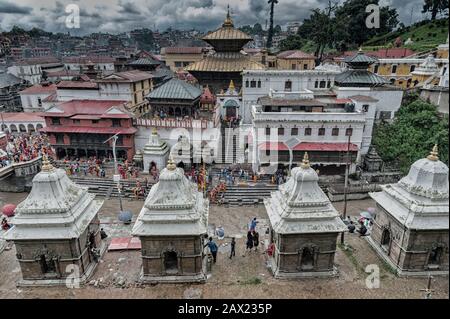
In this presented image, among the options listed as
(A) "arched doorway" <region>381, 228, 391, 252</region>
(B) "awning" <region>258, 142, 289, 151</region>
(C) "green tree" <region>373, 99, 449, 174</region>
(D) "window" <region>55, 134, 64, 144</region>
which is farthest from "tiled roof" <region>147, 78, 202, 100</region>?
(A) "arched doorway" <region>381, 228, 391, 252</region>

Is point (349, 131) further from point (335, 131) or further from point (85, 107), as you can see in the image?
point (85, 107)

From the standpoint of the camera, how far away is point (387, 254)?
624 inches

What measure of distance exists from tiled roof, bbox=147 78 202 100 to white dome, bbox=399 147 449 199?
70.8 ft

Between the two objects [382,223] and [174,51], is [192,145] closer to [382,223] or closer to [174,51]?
[382,223]

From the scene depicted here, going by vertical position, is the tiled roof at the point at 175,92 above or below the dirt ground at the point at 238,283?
above

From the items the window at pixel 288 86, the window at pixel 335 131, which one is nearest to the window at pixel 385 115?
the window at pixel 335 131

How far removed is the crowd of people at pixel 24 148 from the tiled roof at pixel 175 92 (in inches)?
438

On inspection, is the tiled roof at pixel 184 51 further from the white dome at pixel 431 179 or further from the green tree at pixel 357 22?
the white dome at pixel 431 179

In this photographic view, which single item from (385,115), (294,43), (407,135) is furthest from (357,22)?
(407,135)

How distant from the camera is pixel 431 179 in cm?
1396

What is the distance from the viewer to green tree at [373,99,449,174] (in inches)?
1008

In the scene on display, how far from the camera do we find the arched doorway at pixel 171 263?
14531 millimetres

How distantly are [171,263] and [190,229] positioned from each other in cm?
224

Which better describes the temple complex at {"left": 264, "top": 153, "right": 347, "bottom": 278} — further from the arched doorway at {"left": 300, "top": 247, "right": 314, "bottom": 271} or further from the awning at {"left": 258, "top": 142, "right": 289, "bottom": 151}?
the awning at {"left": 258, "top": 142, "right": 289, "bottom": 151}
